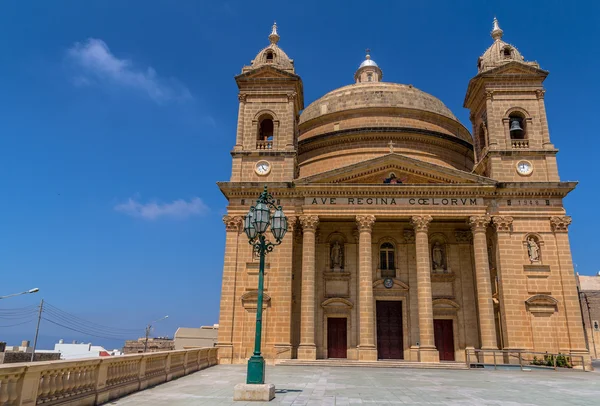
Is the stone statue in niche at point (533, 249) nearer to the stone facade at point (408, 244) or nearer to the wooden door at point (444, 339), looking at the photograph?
the stone facade at point (408, 244)

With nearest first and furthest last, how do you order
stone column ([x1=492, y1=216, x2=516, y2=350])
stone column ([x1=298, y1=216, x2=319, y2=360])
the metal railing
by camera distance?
the metal railing → stone column ([x1=492, y1=216, x2=516, y2=350]) → stone column ([x1=298, y1=216, x2=319, y2=360])

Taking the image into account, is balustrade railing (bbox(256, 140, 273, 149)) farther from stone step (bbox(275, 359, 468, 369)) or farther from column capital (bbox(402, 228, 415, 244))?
stone step (bbox(275, 359, 468, 369))

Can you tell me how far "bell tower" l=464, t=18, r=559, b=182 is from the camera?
28.2 meters

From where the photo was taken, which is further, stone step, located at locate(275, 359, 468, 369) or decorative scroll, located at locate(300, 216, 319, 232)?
decorative scroll, located at locate(300, 216, 319, 232)

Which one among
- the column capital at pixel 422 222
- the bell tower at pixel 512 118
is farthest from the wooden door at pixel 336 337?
the bell tower at pixel 512 118

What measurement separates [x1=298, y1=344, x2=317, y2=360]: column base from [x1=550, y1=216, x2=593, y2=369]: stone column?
1411 cm

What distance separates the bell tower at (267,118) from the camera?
1144 inches

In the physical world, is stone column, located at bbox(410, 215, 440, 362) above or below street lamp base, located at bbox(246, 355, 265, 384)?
above

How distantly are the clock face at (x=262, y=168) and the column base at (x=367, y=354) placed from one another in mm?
12313

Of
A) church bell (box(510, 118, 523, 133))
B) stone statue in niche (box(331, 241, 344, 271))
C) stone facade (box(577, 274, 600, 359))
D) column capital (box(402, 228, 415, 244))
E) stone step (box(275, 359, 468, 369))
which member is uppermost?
church bell (box(510, 118, 523, 133))

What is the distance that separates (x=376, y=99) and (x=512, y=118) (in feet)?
36.9

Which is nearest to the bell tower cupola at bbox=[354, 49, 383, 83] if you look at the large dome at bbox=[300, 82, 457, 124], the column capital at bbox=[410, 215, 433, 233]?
the large dome at bbox=[300, 82, 457, 124]

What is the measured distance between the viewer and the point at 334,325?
92.8ft

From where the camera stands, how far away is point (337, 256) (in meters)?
29.5
